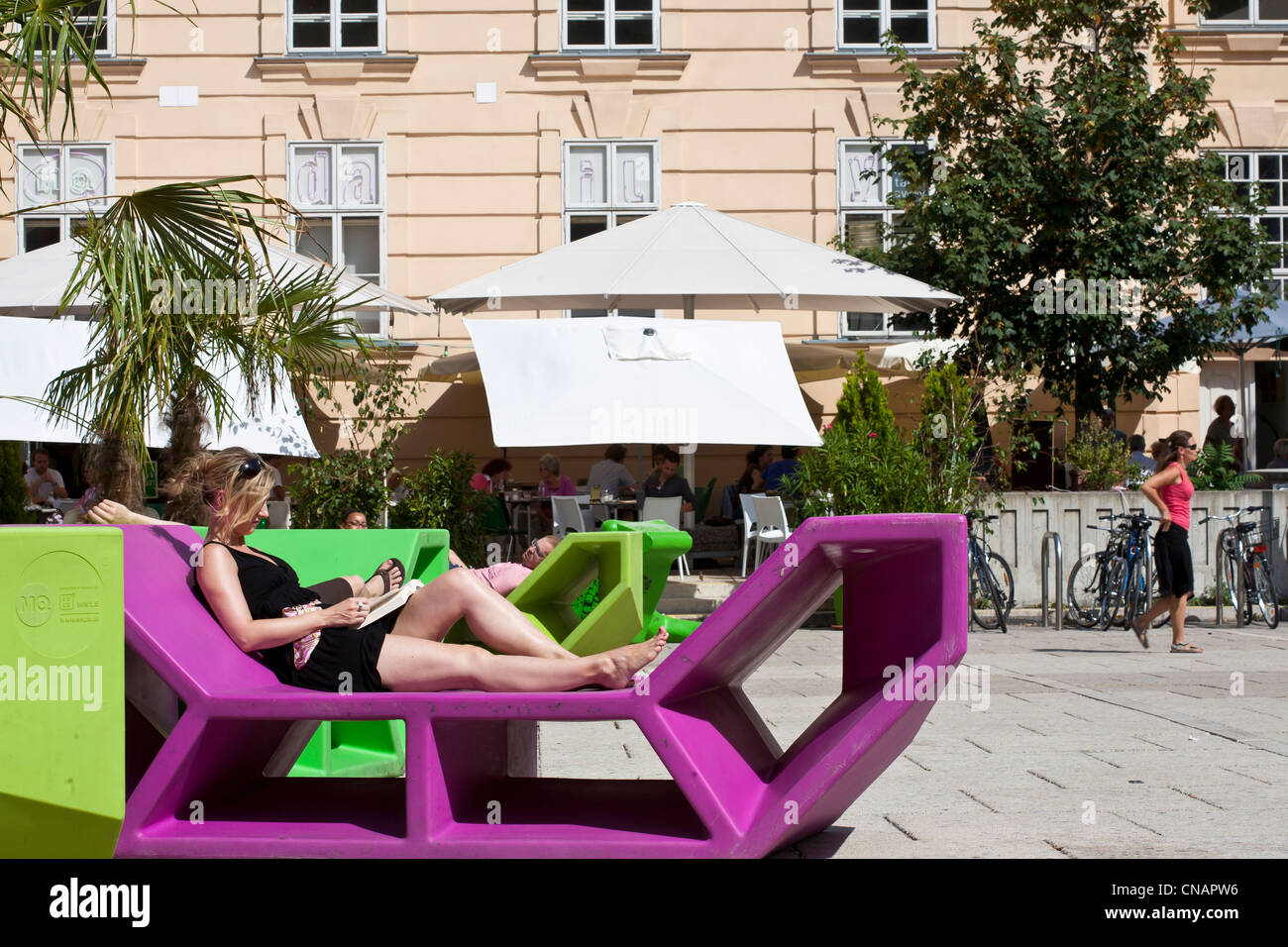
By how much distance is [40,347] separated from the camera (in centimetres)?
992

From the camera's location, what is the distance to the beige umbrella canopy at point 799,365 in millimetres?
15188

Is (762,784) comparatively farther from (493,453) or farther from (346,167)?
(346,167)

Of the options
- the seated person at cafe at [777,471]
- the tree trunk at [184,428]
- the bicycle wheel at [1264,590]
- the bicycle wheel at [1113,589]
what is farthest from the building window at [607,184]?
the tree trunk at [184,428]

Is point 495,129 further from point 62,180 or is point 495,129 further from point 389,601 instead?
point 389,601

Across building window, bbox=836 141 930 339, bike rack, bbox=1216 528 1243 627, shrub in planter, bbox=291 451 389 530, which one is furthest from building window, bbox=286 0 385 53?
bike rack, bbox=1216 528 1243 627

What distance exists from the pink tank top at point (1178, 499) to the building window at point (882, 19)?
9548mm

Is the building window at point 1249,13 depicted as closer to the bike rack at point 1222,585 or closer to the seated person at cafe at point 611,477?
the bike rack at point 1222,585

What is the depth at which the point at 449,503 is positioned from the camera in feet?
37.0

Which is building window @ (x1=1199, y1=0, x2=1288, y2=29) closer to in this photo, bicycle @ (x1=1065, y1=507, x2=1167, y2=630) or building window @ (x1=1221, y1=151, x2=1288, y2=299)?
building window @ (x1=1221, y1=151, x2=1288, y2=299)

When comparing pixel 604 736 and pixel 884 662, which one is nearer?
pixel 884 662

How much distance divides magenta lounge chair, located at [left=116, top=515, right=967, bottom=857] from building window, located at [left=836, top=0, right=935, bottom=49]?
15.2 m

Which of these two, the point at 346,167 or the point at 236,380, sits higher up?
the point at 346,167

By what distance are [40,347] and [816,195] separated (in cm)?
1070
